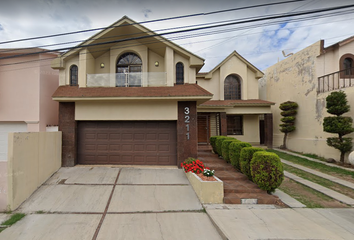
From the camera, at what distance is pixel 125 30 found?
8.52 meters

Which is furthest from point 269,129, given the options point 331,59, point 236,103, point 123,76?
point 123,76

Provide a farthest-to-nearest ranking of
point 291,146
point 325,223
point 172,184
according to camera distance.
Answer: point 291,146 < point 172,184 < point 325,223

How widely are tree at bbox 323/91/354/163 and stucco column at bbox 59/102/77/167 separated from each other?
13954 millimetres

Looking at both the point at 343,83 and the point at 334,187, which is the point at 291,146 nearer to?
the point at 343,83

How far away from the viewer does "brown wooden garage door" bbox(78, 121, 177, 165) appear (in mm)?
8320

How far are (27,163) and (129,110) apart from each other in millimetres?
4172

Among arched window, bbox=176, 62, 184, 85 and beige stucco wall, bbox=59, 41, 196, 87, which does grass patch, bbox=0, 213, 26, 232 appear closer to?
beige stucco wall, bbox=59, 41, 196, 87

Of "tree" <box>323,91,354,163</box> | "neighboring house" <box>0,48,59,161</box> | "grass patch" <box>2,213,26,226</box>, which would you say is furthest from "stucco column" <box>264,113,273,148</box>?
"neighboring house" <box>0,48,59,161</box>

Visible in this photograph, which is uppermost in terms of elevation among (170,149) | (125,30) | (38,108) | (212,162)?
(125,30)

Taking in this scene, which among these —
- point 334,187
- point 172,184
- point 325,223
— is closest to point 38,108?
point 172,184

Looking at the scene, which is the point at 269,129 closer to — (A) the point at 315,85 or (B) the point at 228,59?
(A) the point at 315,85

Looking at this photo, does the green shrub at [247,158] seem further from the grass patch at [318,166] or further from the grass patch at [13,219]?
the grass patch at [13,219]

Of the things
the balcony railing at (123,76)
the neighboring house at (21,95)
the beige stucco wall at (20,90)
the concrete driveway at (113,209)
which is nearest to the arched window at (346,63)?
the balcony railing at (123,76)

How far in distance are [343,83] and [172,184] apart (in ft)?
42.9
